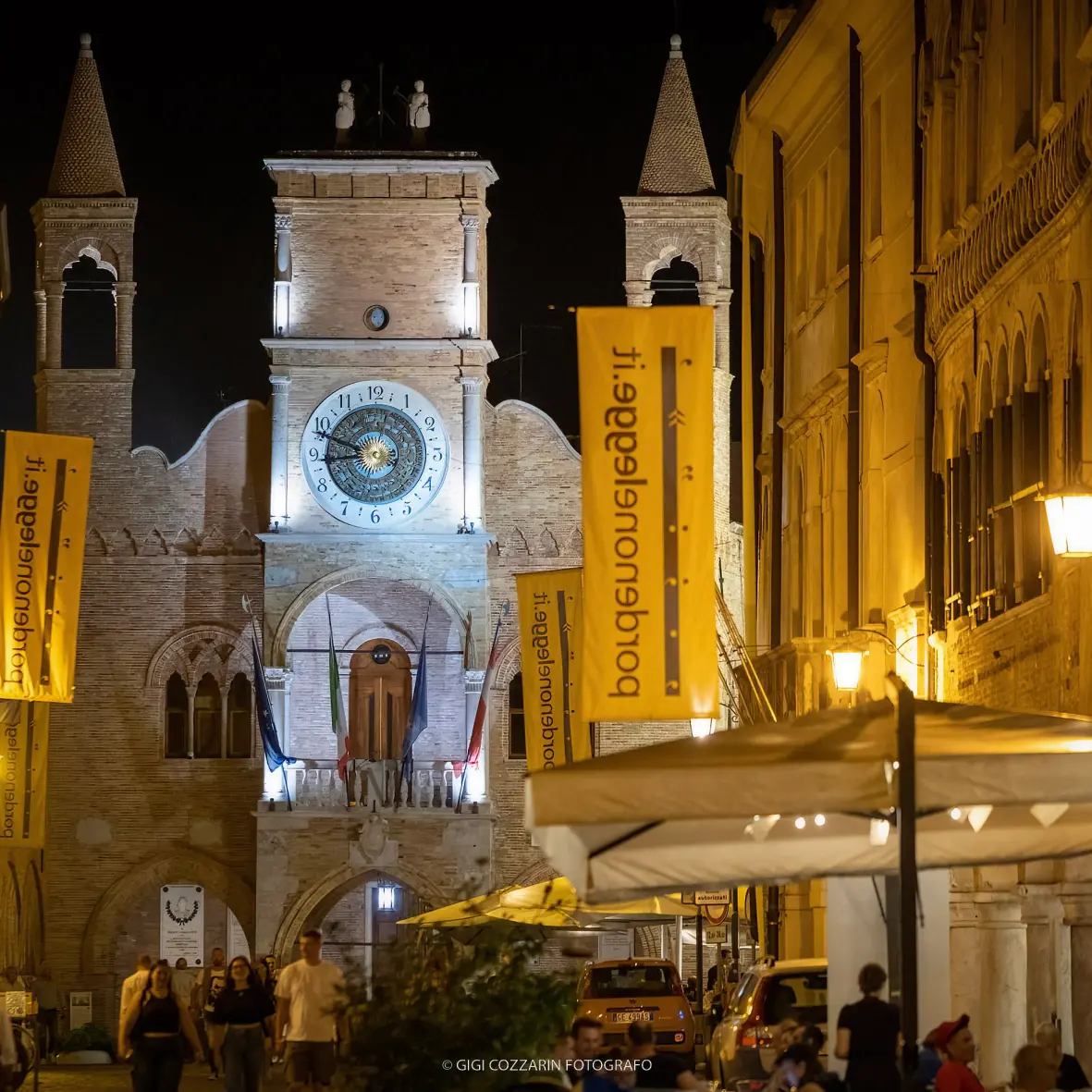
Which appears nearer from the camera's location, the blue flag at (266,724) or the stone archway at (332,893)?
the stone archway at (332,893)

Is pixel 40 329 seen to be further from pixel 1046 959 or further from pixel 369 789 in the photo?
pixel 1046 959

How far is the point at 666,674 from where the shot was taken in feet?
62.4

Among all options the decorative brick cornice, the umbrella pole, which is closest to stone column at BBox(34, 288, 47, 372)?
the decorative brick cornice

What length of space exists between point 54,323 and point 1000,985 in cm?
2918

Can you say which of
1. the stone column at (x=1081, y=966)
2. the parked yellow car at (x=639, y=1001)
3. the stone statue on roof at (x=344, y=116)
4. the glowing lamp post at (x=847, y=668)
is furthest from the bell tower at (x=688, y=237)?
the stone column at (x=1081, y=966)

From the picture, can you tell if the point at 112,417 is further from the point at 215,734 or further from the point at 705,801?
the point at 705,801

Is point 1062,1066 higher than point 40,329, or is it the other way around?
point 40,329

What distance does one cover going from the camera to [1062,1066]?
13242mm

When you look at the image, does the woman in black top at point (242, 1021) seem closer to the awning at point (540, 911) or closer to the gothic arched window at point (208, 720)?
the awning at point (540, 911)

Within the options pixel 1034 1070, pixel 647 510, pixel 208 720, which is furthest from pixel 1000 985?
pixel 208 720

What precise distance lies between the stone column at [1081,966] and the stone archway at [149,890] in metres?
27.4

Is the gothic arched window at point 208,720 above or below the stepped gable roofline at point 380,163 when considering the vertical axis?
below

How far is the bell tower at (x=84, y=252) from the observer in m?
42.7

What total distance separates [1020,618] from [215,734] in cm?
2778
